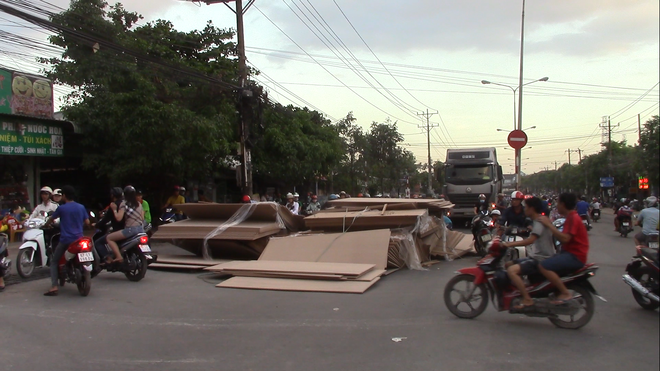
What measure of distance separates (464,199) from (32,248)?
60.1 ft

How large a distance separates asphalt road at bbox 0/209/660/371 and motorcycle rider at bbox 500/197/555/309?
1.52 feet

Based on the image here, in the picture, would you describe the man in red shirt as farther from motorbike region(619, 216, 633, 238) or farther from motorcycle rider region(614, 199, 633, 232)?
motorcycle rider region(614, 199, 633, 232)

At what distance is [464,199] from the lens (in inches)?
972

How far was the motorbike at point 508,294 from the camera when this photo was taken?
621cm

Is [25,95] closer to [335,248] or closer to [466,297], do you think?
[335,248]

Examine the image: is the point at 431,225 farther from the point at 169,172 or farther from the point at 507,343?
the point at 169,172

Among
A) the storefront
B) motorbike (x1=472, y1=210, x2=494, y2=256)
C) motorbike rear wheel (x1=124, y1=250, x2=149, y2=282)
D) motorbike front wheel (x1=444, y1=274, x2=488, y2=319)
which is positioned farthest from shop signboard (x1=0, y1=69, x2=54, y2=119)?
motorbike front wheel (x1=444, y1=274, x2=488, y2=319)

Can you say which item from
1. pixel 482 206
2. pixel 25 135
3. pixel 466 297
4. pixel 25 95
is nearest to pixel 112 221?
pixel 466 297

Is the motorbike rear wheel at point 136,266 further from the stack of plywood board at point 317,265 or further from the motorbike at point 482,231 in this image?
the motorbike at point 482,231

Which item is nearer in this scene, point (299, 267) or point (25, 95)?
point (299, 267)

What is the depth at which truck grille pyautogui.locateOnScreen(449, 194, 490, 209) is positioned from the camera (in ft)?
80.4

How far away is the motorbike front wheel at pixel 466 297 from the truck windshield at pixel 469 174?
18501mm

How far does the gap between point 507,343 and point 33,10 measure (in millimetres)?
11431

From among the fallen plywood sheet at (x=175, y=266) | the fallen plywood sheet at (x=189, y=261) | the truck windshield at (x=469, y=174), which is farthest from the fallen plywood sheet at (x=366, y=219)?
the truck windshield at (x=469, y=174)
